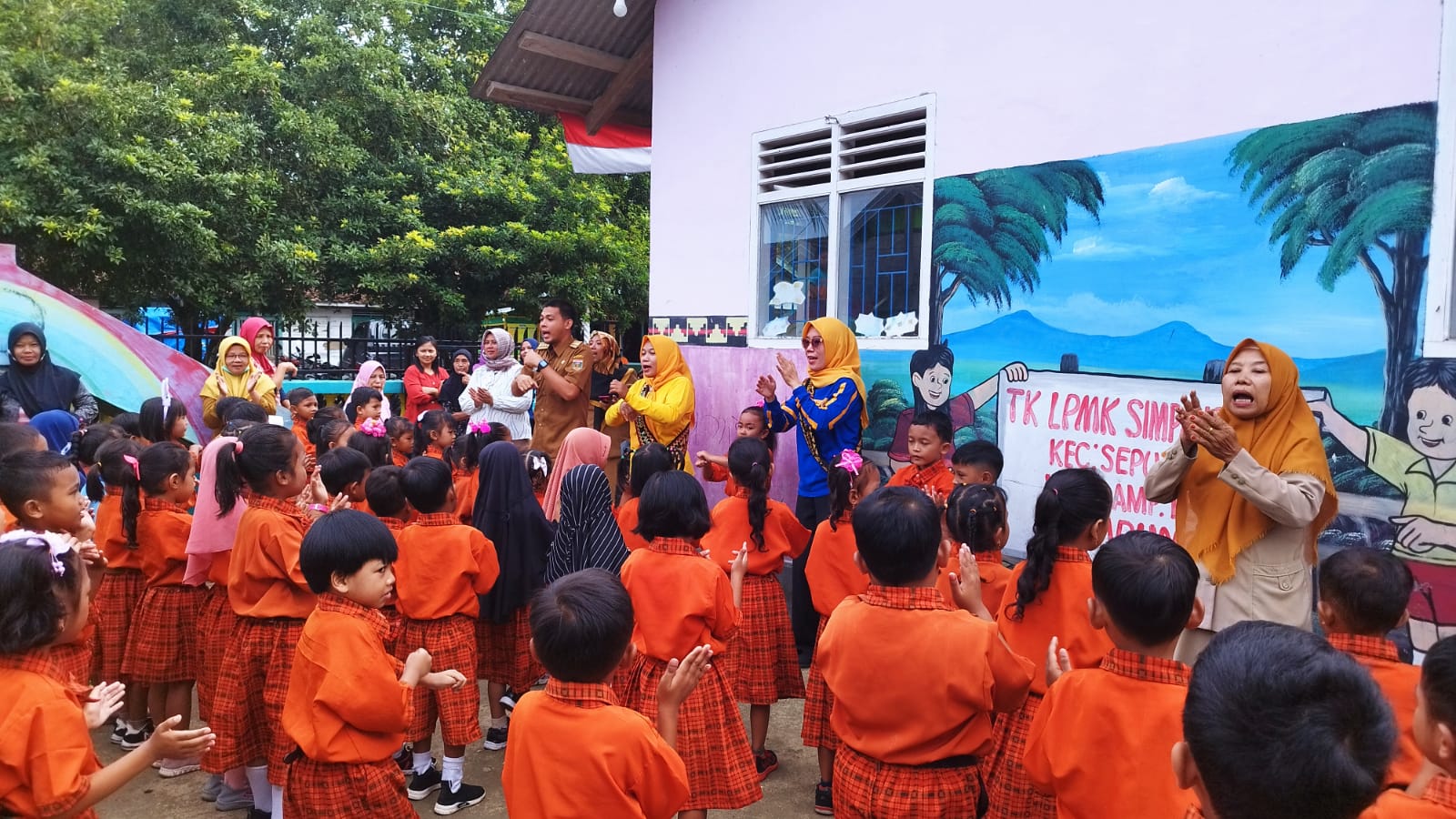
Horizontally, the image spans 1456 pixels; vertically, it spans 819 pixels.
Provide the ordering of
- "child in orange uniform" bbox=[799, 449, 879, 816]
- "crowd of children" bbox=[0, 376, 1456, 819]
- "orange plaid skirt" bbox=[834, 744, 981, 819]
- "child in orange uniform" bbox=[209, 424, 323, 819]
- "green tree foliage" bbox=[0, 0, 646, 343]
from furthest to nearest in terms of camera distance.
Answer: "green tree foliage" bbox=[0, 0, 646, 343] < "child in orange uniform" bbox=[799, 449, 879, 816] < "child in orange uniform" bbox=[209, 424, 323, 819] < "orange plaid skirt" bbox=[834, 744, 981, 819] < "crowd of children" bbox=[0, 376, 1456, 819]

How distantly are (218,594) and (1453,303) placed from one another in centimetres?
492

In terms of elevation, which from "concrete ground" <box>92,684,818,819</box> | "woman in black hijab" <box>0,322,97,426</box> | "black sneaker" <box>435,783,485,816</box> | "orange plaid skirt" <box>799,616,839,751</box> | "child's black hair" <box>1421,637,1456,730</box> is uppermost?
"woman in black hijab" <box>0,322,97,426</box>

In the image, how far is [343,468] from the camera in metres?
4.16

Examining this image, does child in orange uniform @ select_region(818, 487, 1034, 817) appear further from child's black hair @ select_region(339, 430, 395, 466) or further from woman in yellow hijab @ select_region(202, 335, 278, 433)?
woman in yellow hijab @ select_region(202, 335, 278, 433)

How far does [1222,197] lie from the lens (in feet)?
13.4

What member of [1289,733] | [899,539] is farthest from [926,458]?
[1289,733]

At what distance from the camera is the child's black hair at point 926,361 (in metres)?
5.30

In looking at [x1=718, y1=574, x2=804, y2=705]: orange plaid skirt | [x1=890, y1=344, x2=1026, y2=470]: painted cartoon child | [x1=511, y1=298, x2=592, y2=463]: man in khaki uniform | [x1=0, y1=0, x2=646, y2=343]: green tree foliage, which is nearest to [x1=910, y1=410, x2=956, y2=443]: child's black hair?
[x1=890, y1=344, x2=1026, y2=470]: painted cartoon child

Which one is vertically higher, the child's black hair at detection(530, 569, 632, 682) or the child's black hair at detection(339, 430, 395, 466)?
the child's black hair at detection(339, 430, 395, 466)

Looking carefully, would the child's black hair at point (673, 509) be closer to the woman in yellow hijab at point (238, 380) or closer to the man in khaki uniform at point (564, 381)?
the man in khaki uniform at point (564, 381)

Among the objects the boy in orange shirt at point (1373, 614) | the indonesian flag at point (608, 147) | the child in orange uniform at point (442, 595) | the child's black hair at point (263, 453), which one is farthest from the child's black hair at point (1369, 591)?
the indonesian flag at point (608, 147)

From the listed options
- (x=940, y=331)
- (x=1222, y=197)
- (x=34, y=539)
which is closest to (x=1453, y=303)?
(x=1222, y=197)

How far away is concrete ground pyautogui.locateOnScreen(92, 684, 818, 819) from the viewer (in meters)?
3.66

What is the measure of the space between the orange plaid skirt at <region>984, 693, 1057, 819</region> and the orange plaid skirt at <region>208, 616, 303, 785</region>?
6.75ft
